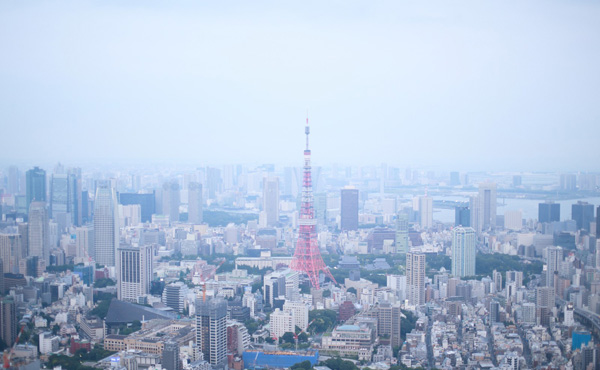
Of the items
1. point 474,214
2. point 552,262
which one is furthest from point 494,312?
point 474,214

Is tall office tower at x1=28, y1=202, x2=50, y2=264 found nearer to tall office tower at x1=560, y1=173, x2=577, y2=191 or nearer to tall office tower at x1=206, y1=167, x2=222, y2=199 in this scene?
tall office tower at x1=206, y1=167, x2=222, y2=199

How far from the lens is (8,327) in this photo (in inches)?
240

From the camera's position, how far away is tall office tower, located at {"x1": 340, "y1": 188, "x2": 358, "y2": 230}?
15.2m

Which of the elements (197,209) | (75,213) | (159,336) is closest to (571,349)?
(159,336)

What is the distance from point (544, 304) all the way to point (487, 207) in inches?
164

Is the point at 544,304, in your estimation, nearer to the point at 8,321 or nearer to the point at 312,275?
the point at 312,275

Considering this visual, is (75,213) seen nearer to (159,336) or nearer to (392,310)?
(159,336)

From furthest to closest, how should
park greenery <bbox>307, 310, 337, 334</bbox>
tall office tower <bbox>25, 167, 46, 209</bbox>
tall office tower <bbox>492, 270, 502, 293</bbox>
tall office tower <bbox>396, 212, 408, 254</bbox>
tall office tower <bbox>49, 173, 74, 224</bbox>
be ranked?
tall office tower <bbox>396, 212, 408, 254</bbox>
tall office tower <bbox>49, 173, 74, 224</bbox>
tall office tower <bbox>25, 167, 46, 209</bbox>
tall office tower <bbox>492, 270, 502, 293</bbox>
park greenery <bbox>307, 310, 337, 334</bbox>

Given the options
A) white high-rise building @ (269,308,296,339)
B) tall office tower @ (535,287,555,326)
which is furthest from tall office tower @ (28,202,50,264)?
tall office tower @ (535,287,555,326)

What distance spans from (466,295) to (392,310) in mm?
1404

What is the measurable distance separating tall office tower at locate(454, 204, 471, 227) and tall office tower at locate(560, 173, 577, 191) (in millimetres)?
4220

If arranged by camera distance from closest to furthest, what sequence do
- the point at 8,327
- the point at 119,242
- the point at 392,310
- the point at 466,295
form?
the point at 8,327 → the point at 392,310 → the point at 466,295 → the point at 119,242

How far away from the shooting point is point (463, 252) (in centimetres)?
1076

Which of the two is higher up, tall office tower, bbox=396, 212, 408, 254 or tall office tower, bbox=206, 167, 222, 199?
tall office tower, bbox=206, 167, 222, 199
